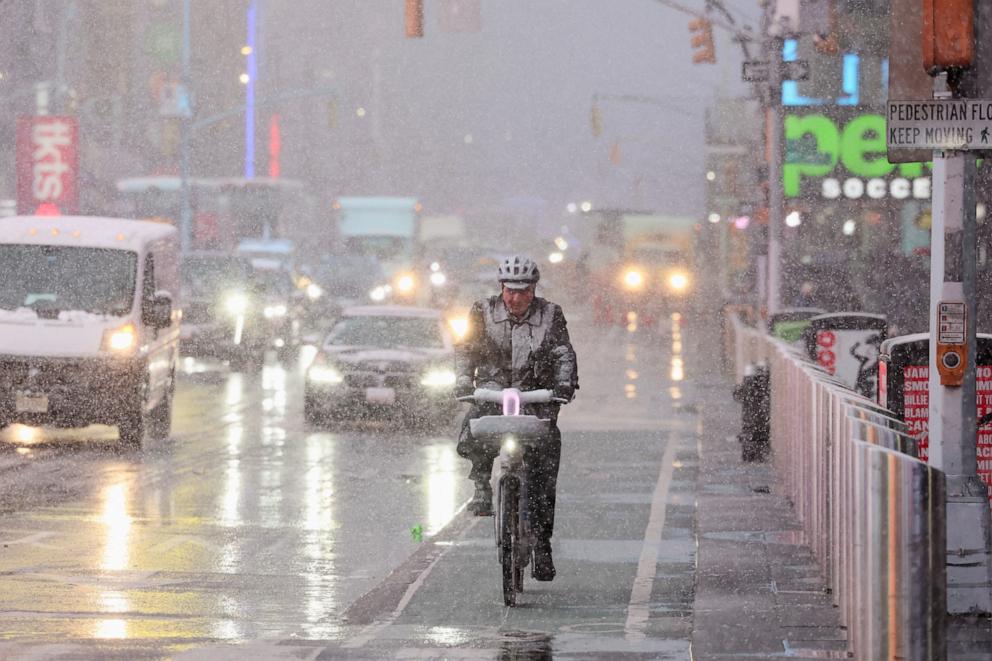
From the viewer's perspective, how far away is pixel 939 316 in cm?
1013

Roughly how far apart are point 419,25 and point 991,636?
63.7 feet

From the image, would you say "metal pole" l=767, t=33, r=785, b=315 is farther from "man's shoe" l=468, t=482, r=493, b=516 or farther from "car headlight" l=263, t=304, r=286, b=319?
"man's shoe" l=468, t=482, r=493, b=516

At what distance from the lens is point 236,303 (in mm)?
34781

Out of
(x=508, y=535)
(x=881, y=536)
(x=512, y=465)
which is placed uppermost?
(x=881, y=536)

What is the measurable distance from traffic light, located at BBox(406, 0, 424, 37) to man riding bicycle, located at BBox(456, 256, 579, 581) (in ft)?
53.2

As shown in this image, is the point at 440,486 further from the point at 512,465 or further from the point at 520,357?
the point at 512,465

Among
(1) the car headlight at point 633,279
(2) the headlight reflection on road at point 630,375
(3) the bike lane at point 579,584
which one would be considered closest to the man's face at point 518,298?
(3) the bike lane at point 579,584

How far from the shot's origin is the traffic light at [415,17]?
87.9 feet

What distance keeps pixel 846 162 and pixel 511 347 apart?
23685 mm

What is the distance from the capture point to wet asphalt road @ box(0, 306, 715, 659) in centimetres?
969

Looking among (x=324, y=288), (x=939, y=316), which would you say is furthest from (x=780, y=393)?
(x=324, y=288)

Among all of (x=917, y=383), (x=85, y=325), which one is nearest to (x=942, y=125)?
(x=917, y=383)

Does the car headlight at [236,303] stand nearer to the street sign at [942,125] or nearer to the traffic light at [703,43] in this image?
the traffic light at [703,43]

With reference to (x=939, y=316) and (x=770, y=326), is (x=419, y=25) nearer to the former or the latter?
(x=770, y=326)
